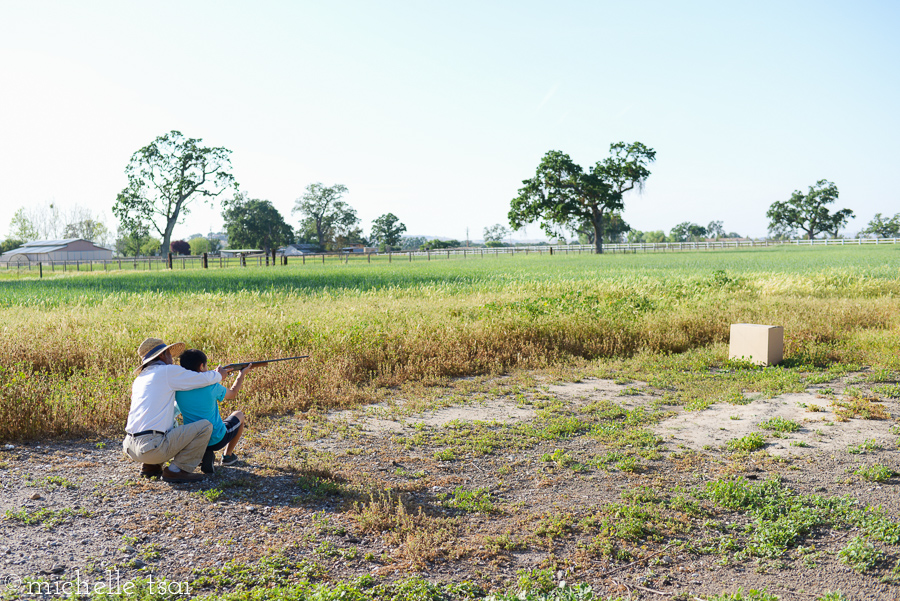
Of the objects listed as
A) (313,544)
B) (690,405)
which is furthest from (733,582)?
(690,405)

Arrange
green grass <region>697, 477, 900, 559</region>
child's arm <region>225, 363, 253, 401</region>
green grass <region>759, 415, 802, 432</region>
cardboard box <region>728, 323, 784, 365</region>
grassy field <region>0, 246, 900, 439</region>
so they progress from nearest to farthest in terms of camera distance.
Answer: green grass <region>697, 477, 900, 559</region>
child's arm <region>225, 363, 253, 401</region>
green grass <region>759, 415, 802, 432</region>
grassy field <region>0, 246, 900, 439</region>
cardboard box <region>728, 323, 784, 365</region>

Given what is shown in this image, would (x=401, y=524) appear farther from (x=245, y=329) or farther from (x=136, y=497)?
(x=245, y=329)

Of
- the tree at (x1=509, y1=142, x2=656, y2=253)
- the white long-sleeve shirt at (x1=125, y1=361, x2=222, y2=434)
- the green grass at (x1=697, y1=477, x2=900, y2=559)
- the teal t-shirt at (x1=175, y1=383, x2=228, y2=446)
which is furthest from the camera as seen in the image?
the tree at (x1=509, y1=142, x2=656, y2=253)

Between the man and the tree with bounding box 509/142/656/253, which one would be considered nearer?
the man

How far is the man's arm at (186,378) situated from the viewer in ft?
17.0

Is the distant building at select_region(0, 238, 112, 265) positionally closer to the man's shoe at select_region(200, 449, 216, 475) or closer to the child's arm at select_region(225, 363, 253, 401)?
the child's arm at select_region(225, 363, 253, 401)

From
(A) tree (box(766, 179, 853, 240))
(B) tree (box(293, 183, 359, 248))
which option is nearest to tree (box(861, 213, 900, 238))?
(A) tree (box(766, 179, 853, 240))

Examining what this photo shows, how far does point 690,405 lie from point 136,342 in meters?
7.87

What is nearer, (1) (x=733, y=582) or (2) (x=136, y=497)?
(1) (x=733, y=582)

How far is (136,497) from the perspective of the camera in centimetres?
513

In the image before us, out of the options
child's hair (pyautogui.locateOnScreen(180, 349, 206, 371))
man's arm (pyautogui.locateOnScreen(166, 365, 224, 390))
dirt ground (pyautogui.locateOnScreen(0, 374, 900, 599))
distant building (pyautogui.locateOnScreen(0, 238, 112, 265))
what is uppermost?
distant building (pyautogui.locateOnScreen(0, 238, 112, 265))

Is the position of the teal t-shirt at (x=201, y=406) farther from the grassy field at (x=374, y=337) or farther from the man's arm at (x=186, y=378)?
the grassy field at (x=374, y=337)

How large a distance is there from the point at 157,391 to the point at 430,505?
93.3 inches

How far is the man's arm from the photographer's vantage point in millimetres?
5188
